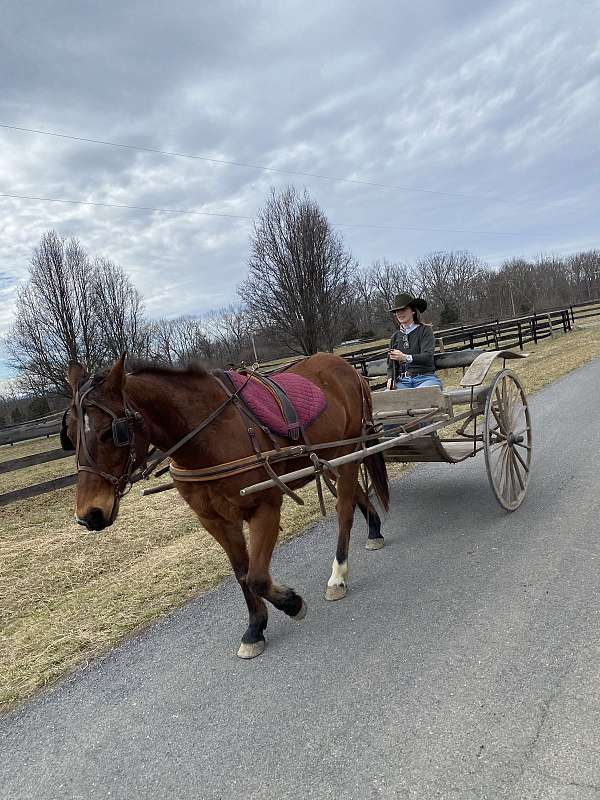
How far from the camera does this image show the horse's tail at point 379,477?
4703 millimetres

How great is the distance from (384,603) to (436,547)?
0.93m

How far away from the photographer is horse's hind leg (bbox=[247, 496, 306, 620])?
10.0 feet

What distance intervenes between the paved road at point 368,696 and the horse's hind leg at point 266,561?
0.24 metres

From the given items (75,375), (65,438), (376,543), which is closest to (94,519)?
(65,438)

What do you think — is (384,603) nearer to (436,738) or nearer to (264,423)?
(436,738)

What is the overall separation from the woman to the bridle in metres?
3.11

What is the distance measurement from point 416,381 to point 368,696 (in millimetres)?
3396

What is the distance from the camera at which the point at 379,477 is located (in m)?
4.72

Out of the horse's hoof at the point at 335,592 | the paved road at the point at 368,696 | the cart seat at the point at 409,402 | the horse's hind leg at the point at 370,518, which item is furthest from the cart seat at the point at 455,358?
the horse's hoof at the point at 335,592

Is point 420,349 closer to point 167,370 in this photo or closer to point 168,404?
point 167,370

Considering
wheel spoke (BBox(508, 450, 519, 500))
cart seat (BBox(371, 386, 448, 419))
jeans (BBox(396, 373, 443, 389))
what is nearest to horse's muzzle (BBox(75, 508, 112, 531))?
cart seat (BBox(371, 386, 448, 419))

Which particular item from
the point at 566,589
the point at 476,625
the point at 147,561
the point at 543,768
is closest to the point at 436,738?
the point at 543,768

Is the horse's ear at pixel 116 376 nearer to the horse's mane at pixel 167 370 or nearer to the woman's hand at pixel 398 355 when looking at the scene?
the horse's mane at pixel 167 370

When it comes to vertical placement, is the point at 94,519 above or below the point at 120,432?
below
